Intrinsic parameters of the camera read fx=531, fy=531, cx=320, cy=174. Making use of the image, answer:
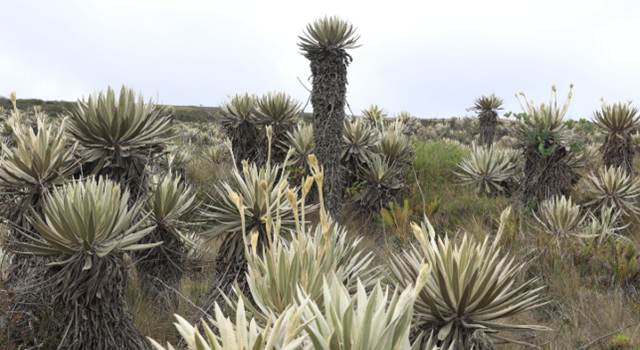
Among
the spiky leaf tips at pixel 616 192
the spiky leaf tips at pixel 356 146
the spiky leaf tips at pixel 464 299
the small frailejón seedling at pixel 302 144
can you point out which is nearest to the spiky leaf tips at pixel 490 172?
the spiky leaf tips at pixel 616 192

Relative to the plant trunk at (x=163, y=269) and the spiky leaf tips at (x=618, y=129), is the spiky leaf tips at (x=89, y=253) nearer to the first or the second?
the plant trunk at (x=163, y=269)

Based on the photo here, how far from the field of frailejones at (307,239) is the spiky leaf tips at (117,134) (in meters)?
0.02

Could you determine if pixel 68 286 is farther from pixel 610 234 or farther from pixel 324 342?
pixel 610 234

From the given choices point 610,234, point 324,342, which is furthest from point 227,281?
point 610,234

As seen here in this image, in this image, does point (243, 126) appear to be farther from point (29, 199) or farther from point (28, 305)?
point (28, 305)

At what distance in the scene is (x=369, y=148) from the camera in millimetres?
9734

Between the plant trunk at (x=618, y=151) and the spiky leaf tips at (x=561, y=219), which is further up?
the plant trunk at (x=618, y=151)

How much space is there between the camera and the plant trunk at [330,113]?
25.8 ft

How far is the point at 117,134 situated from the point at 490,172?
7.71 m

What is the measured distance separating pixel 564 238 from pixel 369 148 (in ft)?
11.9

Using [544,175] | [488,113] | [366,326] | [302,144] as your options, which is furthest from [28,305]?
[488,113]

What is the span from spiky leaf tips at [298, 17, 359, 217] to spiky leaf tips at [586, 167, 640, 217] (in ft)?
14.9

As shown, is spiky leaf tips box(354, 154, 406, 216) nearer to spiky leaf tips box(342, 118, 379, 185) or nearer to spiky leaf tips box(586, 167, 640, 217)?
spiky leaf tips box(342, 118, 379, 185)

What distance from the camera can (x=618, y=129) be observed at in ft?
31.9
